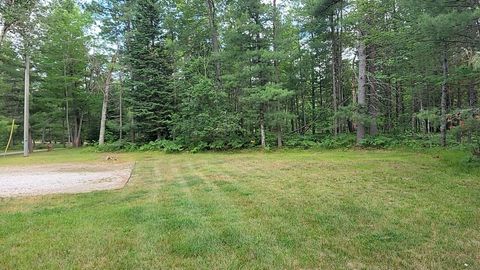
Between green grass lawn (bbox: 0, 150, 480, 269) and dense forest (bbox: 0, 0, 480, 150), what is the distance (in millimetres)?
5662

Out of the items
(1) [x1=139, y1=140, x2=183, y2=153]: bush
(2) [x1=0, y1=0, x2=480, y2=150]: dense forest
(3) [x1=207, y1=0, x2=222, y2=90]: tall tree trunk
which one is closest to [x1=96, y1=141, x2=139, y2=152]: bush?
(2) [x1=0, y1=0, x2=480, y2=150]: dense forest

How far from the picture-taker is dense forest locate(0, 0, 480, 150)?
14.6 metres

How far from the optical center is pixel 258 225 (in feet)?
13.1

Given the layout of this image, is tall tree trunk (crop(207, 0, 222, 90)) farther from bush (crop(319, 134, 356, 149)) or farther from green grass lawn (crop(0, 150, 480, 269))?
green grass lawn (crop(0, 150, 480, 269))

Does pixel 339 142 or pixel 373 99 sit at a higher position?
pixel 373 99

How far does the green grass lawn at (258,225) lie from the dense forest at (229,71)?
5662 millimetres

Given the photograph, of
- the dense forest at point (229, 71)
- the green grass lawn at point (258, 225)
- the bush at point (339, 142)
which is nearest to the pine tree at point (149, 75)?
the dense forest at point (229, 71)

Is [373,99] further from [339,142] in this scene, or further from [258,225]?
[258,225]

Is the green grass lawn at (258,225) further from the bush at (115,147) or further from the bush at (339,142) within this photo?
the bush at (115,147)

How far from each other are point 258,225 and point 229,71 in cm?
1585

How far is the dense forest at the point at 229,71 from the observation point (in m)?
14.6

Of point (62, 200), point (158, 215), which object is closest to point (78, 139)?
point (62, 200)

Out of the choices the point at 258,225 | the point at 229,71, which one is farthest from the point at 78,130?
the point at 258,225

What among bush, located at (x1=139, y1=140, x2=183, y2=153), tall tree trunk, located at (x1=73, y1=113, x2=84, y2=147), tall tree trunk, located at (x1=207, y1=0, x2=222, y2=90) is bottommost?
bush, located at (x1=139, y1=140, x2=183, y2=153)
